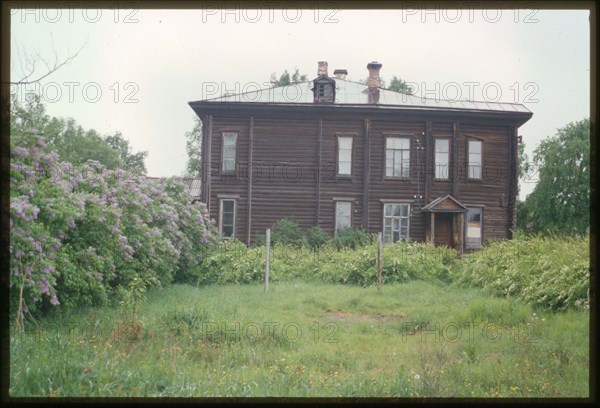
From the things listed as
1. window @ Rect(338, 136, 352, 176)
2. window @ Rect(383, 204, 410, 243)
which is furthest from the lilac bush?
window @ Rect(383, 204, 410, 243)

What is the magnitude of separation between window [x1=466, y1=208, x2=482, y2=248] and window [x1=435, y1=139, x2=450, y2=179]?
145 cm

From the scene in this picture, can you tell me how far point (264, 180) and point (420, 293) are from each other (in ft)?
22.3

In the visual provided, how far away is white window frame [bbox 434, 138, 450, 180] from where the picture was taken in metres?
14.0

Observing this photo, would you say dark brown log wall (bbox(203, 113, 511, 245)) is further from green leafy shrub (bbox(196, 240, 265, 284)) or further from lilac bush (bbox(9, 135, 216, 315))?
lilac bush (bbox(9, 135, 216, 315))

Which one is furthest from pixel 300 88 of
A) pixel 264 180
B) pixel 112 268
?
pixel 112 268

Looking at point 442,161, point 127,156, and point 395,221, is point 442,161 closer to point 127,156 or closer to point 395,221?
point 395,221

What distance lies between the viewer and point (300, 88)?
55.9 feet

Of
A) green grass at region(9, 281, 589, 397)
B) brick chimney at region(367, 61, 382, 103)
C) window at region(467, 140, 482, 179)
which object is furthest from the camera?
brick chimney at region(367, 61, 382, 103)

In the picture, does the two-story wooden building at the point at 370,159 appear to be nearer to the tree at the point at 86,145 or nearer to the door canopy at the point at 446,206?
the door canopy at the point at 446,206

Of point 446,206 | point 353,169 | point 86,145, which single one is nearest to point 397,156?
point 353,169

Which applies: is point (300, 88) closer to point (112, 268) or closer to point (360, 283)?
point (360, 283)

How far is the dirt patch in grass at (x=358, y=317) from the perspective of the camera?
9.48m

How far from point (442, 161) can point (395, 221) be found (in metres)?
2.65

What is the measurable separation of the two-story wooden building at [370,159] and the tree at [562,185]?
1493mm
